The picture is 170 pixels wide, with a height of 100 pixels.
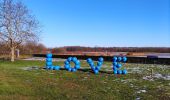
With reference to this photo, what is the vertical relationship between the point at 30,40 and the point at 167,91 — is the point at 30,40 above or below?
above

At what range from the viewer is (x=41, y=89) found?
1504cm

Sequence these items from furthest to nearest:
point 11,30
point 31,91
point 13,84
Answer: point 11,30 < point 13,84 < point 31,91

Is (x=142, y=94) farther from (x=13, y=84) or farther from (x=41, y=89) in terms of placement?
(x=13, y=84)

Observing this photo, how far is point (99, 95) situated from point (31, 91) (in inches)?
117

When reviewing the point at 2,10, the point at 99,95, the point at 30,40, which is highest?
the point at 2,10

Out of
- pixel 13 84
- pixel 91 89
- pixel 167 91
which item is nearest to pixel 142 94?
pixel 167 91

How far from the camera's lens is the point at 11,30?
45.2m

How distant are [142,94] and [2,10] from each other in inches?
1391

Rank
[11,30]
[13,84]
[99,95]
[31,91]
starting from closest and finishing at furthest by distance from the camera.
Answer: [99,95], [31,91], [13,84], [11,30]

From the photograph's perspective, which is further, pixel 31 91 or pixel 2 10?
pixel 2 10

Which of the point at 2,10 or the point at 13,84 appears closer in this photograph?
the point at 13,84

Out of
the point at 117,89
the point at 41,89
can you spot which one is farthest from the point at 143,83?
the point at 41,89

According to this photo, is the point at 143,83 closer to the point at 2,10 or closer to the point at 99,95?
the point at 99,95

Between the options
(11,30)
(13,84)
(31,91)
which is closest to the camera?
(31,91)
